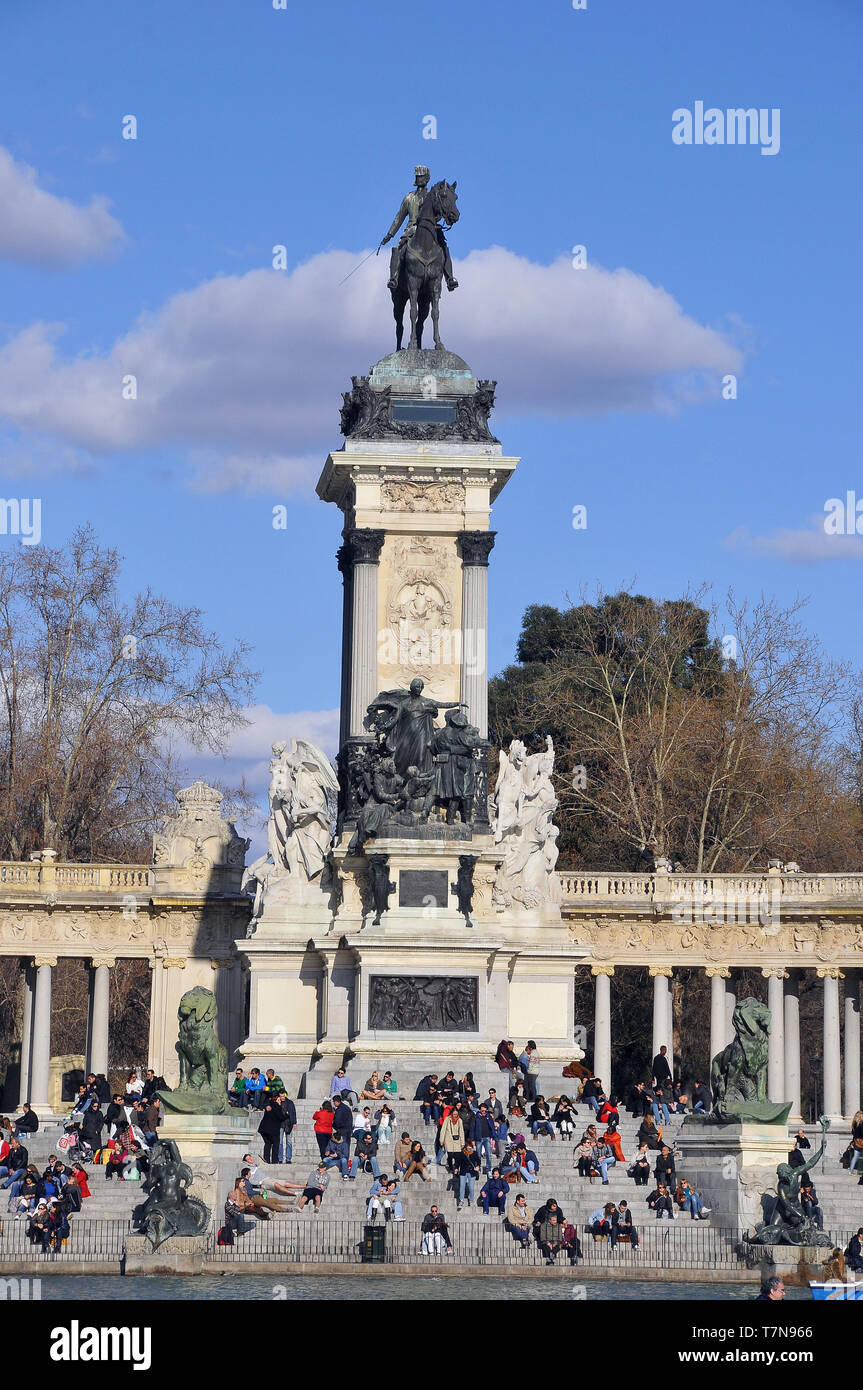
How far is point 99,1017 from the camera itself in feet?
196

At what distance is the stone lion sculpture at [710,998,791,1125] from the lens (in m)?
40.2

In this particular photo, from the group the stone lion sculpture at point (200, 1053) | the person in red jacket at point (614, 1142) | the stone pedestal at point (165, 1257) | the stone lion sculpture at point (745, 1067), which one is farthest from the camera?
the person in red jacket at point (614, 1142)

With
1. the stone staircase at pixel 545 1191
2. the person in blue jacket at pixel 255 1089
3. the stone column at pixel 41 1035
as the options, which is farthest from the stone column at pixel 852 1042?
the person in blue jacket at pixel 255 1089

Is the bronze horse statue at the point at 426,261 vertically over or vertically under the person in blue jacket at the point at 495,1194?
over

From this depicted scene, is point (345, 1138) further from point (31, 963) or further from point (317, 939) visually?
point (31, 963)

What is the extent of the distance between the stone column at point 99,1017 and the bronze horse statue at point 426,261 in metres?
16.3

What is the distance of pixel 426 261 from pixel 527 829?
11.9m

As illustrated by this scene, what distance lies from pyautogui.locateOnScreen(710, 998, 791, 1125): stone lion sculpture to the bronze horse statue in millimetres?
18748

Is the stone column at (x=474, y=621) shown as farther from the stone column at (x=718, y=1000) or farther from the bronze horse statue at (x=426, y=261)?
the stone column at (x=718, y=1000)

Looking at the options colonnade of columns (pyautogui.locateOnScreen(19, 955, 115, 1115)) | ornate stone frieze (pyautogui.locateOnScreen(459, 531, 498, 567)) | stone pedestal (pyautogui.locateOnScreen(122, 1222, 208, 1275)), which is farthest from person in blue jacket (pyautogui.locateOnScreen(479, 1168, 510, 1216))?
colonnade of columns (pyautogui.locateOnScreen(19, 955, 115, 1115))

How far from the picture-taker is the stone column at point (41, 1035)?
5900 centimetres

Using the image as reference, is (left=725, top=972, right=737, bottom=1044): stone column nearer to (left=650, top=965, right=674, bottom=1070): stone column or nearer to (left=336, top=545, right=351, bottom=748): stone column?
(left=650, top=965, right=674, bottom=1070): stone column

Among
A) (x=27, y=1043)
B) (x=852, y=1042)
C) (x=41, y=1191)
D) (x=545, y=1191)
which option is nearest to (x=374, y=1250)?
(x=41, y=1191)

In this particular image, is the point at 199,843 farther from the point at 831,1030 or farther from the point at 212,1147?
the point at 212,1147
